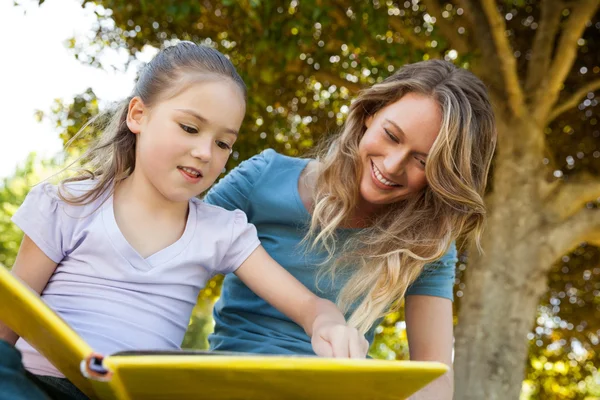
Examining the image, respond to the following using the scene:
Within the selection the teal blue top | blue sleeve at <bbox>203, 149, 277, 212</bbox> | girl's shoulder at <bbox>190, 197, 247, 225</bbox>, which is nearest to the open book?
girl's shoulder at <bbox>190, 197, 247, 225</bbox>

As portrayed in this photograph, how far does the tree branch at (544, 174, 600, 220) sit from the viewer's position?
5.56 meters

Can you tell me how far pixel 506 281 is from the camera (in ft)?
17.4

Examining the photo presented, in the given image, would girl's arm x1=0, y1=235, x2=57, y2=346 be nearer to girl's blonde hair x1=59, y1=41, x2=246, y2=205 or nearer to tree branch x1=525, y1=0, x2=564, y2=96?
girl's blonde hair x1=59, y1=41, x2=246, y2=205

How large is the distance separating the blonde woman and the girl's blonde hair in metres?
0.43

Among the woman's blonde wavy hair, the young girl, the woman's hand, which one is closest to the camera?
the woman's hand

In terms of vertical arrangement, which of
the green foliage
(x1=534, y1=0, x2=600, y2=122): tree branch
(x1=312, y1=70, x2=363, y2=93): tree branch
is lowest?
the green foliage

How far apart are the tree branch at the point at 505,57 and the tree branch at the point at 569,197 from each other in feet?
2.32

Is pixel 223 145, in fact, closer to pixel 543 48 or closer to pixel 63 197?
pixel 63 197

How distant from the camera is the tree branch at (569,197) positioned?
5.56m

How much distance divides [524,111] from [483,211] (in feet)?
12.2

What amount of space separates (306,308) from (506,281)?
12.9 feet

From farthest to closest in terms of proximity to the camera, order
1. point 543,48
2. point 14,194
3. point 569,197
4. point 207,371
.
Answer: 1. point 14,194
2. point 543,48
3. point 569,197
4. point 207,371

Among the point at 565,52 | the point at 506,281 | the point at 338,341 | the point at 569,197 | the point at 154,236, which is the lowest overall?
the point at 506,281

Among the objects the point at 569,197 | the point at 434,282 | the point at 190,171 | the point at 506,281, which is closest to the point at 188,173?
the point at 190,171
